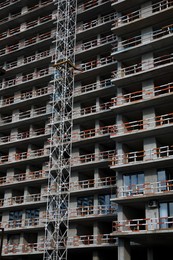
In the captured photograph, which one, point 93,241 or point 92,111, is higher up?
point 92,111

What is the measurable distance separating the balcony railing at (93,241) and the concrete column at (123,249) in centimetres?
417

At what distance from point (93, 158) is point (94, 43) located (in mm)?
15485

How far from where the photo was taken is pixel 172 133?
120 ft

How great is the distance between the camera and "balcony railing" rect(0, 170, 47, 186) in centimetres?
4980

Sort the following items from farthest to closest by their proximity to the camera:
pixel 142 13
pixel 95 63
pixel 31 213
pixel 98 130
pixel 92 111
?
pixel 95 63
pixel 92 111
pixel 31 213
pixel 98 130
pixel 142 13

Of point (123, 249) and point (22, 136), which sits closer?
point (123, 249)

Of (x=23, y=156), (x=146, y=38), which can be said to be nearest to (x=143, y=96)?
(x=146, y=38)

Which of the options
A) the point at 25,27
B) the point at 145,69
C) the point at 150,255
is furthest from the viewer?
the point at 25,27

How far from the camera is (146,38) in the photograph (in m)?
41.0

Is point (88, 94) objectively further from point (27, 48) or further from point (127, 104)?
point (27, 48)

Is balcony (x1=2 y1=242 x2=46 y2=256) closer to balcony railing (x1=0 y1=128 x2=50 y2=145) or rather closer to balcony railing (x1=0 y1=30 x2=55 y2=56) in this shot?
balcony railing (x1=0 y1=128 x2=50 y2=145)

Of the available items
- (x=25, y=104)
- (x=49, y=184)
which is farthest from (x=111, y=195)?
(x=25, y=104)

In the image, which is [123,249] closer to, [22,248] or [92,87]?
[22,248]

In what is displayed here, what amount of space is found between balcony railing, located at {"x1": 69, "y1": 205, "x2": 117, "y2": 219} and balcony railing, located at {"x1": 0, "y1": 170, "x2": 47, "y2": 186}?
6.82m
